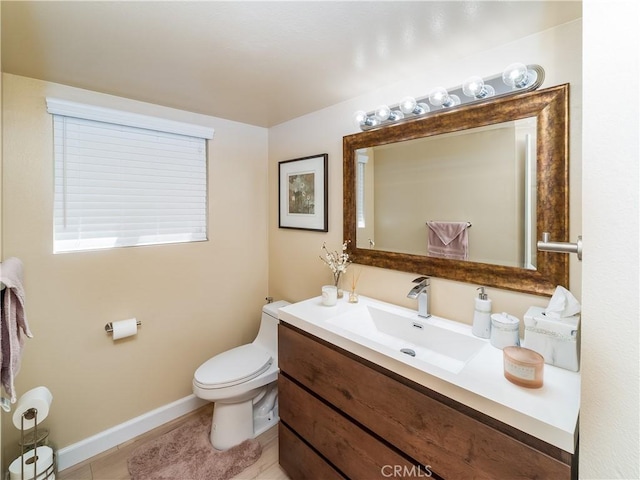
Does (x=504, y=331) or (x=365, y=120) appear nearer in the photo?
(x=504, y=331)

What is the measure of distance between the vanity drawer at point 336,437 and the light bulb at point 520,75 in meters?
1.51

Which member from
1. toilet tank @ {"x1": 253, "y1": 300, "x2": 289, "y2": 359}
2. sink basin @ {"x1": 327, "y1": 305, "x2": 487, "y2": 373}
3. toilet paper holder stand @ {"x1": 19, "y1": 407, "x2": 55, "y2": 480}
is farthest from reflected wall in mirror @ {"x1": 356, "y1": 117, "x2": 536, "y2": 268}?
toilet paper holder stand @ {"x1": 19, "y1": 407, "x2": 55, "y2": 480}

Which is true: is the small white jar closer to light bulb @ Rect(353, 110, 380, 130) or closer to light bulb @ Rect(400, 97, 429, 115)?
light bulb @ Rect(400, 97, 429, 115)

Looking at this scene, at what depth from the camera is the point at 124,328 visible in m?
1.80

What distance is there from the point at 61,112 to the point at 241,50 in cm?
112

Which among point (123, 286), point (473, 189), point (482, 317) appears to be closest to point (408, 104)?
point (473, 189)

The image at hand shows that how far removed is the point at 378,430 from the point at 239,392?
0.97 metres

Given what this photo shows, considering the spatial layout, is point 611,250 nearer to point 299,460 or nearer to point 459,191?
point 459,191

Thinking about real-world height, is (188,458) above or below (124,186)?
below

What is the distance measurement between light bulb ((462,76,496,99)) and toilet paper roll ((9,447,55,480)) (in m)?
2.66

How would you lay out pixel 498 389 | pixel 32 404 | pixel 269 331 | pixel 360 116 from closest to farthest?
pixel 498 389, pixel 32 404, pixel 360 116, pixel 269 331

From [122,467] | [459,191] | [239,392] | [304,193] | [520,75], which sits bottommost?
[122,467]

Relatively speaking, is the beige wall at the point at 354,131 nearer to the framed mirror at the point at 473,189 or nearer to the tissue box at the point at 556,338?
the framed mirror at the point at 473,189

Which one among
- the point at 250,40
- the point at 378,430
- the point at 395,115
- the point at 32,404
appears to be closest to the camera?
the point at 378,430
